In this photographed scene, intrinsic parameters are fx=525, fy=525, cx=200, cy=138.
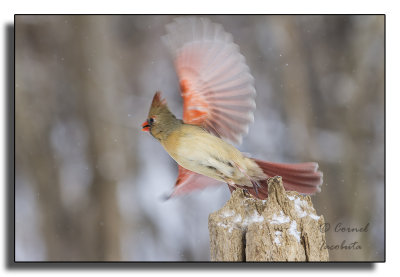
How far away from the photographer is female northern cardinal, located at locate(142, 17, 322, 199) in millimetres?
2318

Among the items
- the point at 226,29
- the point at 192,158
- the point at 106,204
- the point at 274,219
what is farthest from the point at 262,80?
the point at 106,204

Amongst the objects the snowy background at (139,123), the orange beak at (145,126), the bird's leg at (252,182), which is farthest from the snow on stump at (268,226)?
the orange beak at (145,126)

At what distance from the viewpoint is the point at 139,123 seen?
2451 mm

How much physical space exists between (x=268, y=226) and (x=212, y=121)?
0.56m

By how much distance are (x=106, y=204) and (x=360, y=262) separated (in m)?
1.23

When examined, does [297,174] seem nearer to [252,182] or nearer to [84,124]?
[252,182]

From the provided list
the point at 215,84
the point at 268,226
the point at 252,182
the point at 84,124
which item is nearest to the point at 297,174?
the point at 252,182

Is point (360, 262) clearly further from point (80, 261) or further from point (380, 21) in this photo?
point (80, 261)

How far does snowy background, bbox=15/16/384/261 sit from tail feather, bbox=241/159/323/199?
0.07 m

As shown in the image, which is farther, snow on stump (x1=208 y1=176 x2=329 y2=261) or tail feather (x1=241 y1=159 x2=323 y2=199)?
tail feather (x1=241 y1=159 x2=323 y2=199)

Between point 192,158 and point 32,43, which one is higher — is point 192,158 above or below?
below

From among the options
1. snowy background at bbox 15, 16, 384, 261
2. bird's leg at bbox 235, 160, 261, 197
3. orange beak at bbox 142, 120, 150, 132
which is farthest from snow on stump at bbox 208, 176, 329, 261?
orange beak at bbox 142, 120, 150, 132

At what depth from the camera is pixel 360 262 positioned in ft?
8.13

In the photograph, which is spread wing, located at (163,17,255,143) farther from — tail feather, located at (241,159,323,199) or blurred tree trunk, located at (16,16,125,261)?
blurred tree trunk, located at (16,16,125,261)
